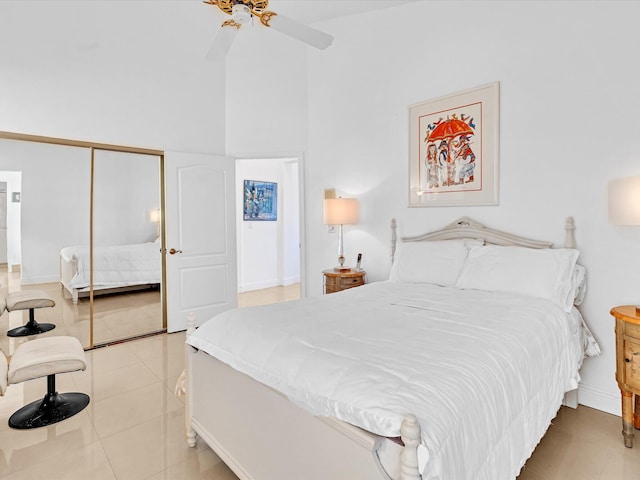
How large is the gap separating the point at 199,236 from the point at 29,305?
171cm

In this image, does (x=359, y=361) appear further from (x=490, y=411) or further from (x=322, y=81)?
(x=322, y=81)

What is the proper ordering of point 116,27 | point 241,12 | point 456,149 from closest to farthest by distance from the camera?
1. point 241,12
2. point 456,149
3. point 116,27

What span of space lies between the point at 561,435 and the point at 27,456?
3.01 meters

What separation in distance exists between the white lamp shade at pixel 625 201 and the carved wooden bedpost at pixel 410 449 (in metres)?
2.02

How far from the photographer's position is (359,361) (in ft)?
4.50

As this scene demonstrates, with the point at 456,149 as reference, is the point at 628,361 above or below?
below

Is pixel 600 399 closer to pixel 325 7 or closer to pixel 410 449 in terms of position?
pixel 410 449

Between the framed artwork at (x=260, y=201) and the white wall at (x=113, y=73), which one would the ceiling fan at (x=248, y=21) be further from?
the framed artwork at (x=260, y=201)

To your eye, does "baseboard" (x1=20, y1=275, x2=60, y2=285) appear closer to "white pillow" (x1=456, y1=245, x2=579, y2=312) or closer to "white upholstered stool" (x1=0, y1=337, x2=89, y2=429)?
"white upholstered stool" (x1=0, y1=337, x2=89, y2=429)

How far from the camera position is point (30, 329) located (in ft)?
11.1

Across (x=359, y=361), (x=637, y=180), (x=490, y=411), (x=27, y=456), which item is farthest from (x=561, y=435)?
(x=27, y=456)

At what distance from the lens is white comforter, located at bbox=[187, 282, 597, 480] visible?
1143 millimetres

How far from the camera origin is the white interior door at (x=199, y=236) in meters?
4.19

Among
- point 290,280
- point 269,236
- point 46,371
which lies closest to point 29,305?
point 46,371
